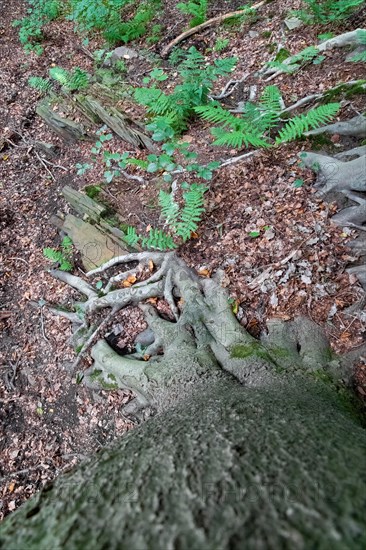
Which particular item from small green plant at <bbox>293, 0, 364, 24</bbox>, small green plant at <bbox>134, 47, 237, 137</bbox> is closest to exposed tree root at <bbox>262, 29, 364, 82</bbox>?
small green plant at <bbox>293, 0, 364, 24</bbox>

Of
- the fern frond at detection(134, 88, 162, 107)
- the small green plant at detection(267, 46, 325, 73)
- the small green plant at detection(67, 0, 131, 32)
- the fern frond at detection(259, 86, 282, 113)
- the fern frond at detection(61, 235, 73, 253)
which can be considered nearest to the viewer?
the fern frond at detection(259, 86, 282, 113)

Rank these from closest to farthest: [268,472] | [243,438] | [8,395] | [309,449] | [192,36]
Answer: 1. [268,472]
2. [309,449]
3. [243,438]
4. [8,395]
5. [192,36]

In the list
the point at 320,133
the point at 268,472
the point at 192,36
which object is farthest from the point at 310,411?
the point at 192,36

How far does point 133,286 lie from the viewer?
172 inches

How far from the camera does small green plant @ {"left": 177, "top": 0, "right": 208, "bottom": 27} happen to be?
20.3ft

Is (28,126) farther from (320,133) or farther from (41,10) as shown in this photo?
(320,133)

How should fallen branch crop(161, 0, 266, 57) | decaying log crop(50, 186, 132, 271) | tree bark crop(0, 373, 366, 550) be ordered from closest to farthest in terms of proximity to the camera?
tree bark crop(0, 373, 366, 550) < decaying log crop(50, 186, 132, 271) < fallen branch crop(161, 0, 266, 57)

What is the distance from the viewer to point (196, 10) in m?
6.23

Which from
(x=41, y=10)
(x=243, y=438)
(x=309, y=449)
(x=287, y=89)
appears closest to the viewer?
(x=309, y=449)

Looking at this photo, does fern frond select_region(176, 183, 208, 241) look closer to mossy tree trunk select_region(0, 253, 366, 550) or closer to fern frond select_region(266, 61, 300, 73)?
mossy tree trunk select_region(0, 253, 366, 550)

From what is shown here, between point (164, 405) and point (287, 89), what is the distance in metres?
4.21

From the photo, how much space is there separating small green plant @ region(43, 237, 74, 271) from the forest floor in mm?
171

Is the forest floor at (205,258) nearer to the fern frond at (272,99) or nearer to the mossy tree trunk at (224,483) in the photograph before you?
the fern frond at (272,99)

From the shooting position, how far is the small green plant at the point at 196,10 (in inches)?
244
